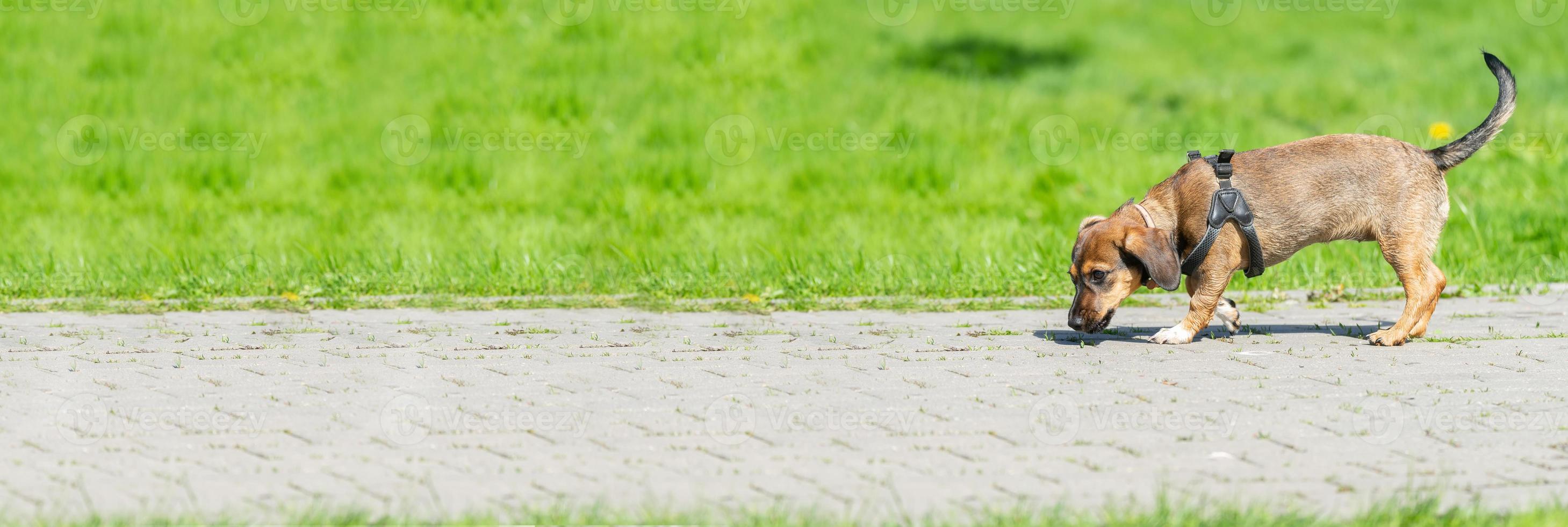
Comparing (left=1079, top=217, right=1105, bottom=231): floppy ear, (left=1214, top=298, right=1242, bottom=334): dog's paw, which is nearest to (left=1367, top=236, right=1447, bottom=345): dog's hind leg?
(left=1214, top=298, right=1242, bottom=334): dog's paw

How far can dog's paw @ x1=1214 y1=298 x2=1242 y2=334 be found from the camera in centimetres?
765

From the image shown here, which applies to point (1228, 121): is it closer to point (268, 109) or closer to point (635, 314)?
point (635, 314)

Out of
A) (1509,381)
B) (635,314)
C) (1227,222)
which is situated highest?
(1227,222)

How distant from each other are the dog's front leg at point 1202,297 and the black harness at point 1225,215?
0.07 metres

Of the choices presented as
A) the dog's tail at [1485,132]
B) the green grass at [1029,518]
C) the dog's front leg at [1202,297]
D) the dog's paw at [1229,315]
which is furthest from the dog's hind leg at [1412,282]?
the green grass at [1029,518]

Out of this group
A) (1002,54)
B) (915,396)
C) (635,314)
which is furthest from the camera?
(1002,54)

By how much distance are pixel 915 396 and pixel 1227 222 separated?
2.14 meters

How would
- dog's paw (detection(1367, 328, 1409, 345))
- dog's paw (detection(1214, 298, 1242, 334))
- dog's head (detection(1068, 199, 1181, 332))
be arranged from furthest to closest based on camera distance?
dog's paw (detection(1214, 298, 1242, 334)) → dog's paw (detection(1367, 328, 1409, 345)) → dog's head (detection(1068, 199, 1181, 332))

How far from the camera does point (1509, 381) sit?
20.4 feet

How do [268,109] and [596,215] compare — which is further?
[268,109]

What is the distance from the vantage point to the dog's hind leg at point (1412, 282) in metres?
7.20

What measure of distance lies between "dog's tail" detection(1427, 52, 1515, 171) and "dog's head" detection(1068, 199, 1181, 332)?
1543 mm

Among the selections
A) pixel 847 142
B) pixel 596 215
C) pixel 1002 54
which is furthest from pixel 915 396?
pixel 1002 54

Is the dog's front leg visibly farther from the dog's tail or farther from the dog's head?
the dog's tail
